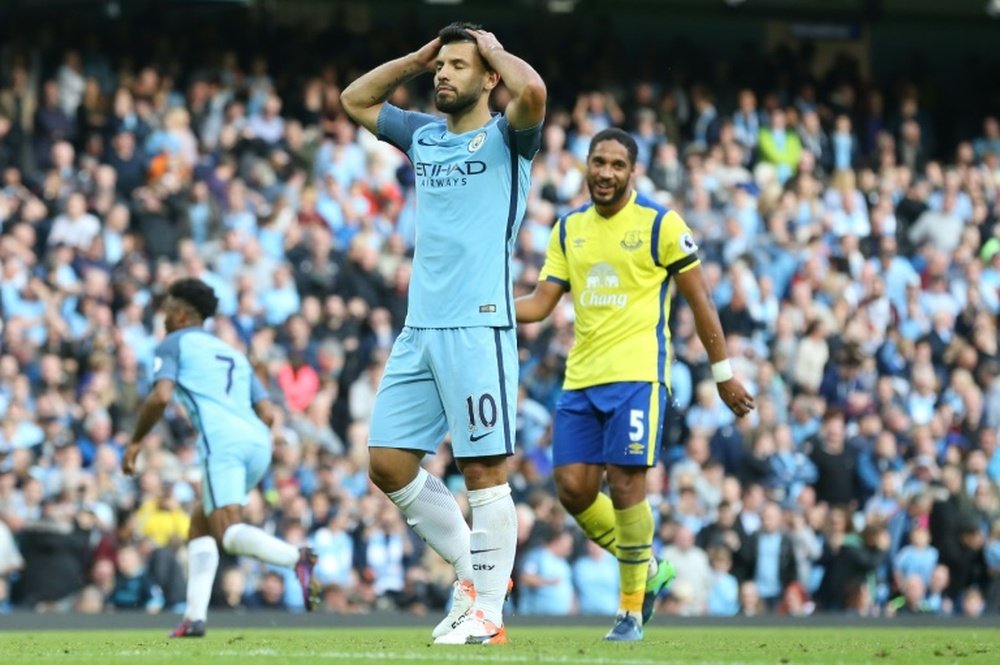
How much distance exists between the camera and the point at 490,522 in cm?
973

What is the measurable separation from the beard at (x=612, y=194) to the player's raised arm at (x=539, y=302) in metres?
0.59

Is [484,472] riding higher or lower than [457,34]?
lower

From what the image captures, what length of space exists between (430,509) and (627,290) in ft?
6.44

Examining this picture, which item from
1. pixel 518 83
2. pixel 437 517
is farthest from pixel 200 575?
pixel 518 83

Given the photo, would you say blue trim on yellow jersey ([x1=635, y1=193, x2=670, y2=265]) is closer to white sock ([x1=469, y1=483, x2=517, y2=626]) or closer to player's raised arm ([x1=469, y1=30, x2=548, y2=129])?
player's raised arm ([x1=469, y1=30, x2=548, y2=129])

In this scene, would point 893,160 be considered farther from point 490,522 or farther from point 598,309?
point 490,522

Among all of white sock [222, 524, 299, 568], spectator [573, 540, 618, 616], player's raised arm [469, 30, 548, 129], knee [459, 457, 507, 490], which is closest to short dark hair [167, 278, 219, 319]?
white sock [222, 524, 299, 568]

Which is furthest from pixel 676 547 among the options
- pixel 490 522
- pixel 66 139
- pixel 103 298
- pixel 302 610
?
pixel 490 522

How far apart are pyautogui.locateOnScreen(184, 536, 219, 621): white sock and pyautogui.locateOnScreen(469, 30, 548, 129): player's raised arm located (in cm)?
430

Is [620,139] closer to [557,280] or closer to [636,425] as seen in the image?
[557,280]

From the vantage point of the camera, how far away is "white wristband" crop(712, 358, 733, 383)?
1099 cm

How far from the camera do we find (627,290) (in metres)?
11.4

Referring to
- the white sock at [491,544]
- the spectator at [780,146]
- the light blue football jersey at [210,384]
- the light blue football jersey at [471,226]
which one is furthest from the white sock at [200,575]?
the spectator at [780,146]

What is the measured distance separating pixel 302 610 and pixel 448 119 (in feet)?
30.8
